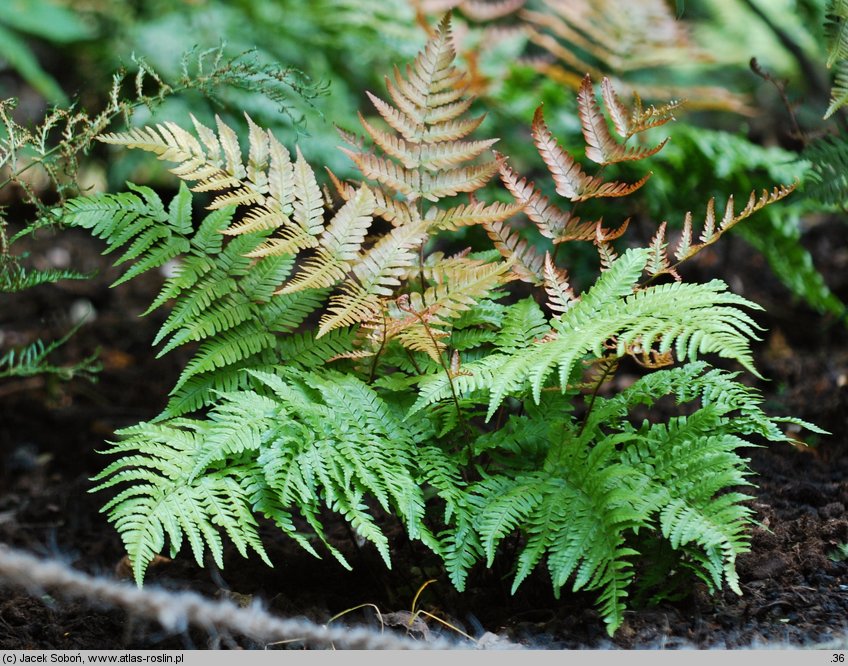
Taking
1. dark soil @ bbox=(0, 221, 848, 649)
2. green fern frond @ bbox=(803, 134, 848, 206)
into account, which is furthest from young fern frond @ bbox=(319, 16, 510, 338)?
green fern frond @ bbox=(803, 134, 848, 206)

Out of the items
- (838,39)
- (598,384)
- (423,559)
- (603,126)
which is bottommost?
(423,559)

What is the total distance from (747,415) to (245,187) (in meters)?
1.24

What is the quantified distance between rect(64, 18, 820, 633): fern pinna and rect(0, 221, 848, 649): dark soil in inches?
4.7

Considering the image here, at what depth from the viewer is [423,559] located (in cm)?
214

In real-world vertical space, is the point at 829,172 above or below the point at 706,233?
above

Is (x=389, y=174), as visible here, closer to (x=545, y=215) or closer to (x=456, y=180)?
(x=456, y=180)

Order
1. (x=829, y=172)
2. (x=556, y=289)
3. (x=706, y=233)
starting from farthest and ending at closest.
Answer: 1. (x=829, y=172)
2. (x=556, y=289)
3. (x=706, y=233)

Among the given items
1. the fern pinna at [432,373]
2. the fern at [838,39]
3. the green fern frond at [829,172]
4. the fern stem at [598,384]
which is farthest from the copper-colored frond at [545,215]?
the green fern frond at [829,172]

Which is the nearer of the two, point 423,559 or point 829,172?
point 423,559

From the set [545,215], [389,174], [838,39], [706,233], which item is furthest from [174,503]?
[838,39]

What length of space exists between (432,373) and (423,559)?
477mm


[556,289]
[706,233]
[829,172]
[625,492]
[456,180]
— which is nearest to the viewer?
[625,492]

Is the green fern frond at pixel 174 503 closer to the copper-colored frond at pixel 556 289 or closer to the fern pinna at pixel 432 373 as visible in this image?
the fern pinna at pixel 432 373

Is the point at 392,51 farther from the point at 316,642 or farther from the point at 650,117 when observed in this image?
the point at 316,642
